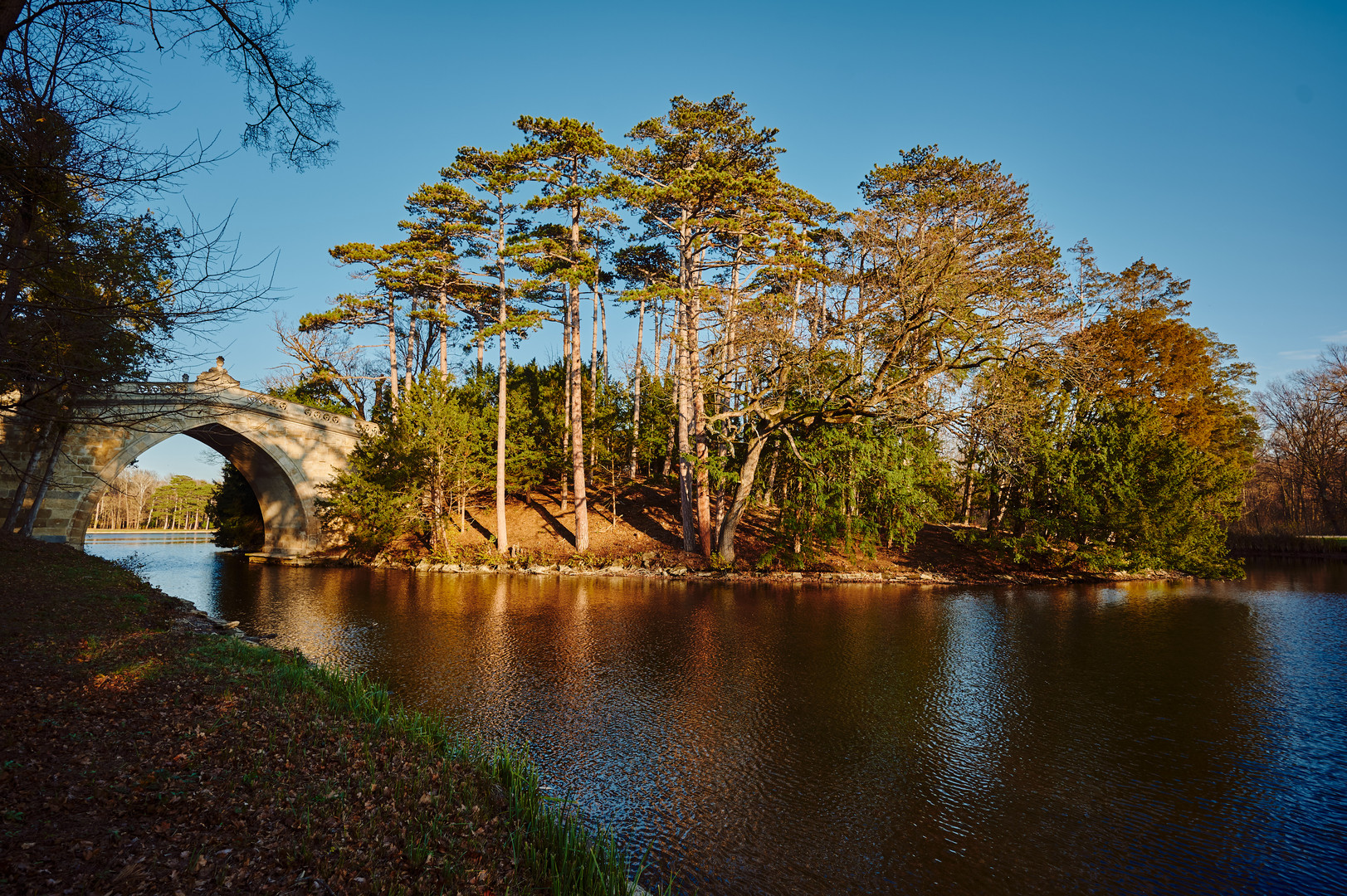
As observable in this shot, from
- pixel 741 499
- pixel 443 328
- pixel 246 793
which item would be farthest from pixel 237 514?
pixel 246 793

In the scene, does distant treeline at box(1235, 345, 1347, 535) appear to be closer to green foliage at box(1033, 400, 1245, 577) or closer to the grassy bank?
green foliage at box(1033, 400, 1245, 577)

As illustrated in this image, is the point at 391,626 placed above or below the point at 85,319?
below

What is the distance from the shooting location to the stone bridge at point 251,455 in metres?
20.5

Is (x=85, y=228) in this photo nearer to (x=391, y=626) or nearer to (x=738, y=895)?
(x=738, y=895)

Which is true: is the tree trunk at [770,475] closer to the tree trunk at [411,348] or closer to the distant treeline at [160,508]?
the tree trunk at [411,348]

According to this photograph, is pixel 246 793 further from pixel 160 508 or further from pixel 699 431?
pixel 160 508

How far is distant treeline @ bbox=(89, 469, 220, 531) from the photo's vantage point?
6550 cm

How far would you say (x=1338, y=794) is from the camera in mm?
5961

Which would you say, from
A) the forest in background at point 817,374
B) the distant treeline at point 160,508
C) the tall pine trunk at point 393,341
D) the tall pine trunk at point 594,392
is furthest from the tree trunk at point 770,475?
the distant treeline at point 160,508

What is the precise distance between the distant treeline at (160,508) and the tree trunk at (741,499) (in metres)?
63.0

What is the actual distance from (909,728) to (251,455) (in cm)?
2797

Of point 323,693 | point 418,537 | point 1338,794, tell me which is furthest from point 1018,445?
point 418,537

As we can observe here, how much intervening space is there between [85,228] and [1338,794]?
37.7ft

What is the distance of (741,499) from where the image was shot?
69.3 ft
